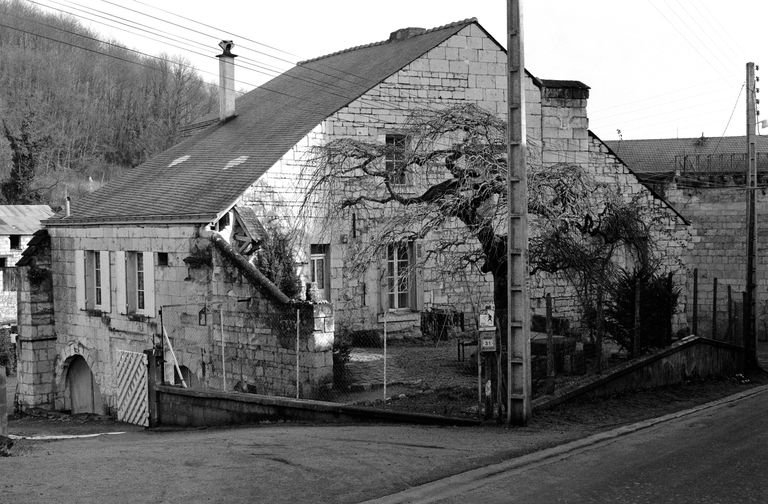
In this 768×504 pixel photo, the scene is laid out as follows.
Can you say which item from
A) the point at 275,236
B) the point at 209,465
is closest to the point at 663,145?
the point at 275,236

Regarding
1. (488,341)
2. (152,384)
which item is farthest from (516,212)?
(152,384)

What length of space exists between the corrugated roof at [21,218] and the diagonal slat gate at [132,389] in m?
23.6

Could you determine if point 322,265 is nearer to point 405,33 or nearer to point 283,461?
point 405,33

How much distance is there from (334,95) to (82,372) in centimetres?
1039

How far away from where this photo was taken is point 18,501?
832 cm

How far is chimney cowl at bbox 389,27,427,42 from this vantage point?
90.8 feet

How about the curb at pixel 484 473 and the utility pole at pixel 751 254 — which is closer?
the curb at pixel 484 473

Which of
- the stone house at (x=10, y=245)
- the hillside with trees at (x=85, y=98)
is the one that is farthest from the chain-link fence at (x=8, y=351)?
the hillside with trees at (x=85, y=98)

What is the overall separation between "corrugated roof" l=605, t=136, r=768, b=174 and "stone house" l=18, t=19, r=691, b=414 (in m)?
15.9

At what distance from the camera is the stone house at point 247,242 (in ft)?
62.3

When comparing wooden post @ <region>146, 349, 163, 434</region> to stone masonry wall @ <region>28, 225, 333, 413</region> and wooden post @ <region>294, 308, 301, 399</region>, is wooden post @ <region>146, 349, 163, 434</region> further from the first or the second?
wooden post @ <region>294, 308, 301, 399</region>

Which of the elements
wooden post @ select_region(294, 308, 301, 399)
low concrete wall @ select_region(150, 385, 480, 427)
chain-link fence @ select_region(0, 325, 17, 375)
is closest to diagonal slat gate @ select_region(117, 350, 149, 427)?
low concrete wall @ select_region(150, 385, 480, 427)

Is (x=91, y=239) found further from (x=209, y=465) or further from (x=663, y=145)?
(x=663, y=145)

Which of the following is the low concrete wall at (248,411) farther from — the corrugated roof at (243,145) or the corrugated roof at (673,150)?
the corrugated roof at (673,150)
